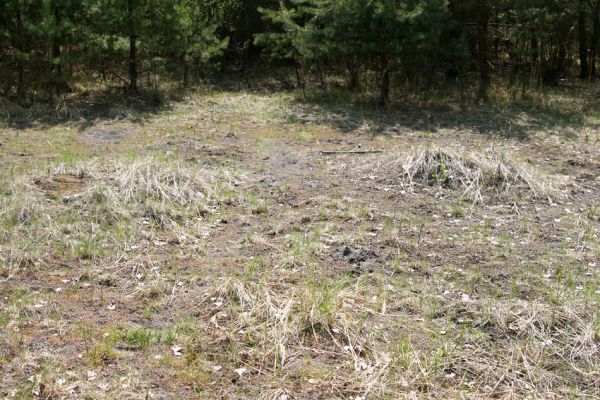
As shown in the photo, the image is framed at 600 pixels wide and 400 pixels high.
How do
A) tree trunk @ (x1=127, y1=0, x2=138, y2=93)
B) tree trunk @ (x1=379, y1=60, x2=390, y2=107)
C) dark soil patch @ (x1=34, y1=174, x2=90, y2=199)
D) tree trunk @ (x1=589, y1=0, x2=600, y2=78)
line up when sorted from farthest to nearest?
tree trunk @ (x1=589, y1=0, x2=600, y2=78)
tree trunk @ (x1=379, y1=60, x2=390, y2=107)
tree trunk @ (x1=127, y1=0, x2=138, y2=93)
dark soil patch @ (x1=34, y1=174, x2=90, y2=199)

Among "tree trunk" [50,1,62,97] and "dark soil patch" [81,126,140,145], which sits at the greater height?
"tree trunk" [50,1,62,97]

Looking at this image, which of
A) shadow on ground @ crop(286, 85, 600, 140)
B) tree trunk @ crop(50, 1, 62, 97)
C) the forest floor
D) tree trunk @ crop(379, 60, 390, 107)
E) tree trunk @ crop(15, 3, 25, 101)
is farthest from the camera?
tree trunk @ crop(379, 60, 390, 107)

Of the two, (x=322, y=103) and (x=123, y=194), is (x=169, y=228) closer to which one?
(x=123, y=194)

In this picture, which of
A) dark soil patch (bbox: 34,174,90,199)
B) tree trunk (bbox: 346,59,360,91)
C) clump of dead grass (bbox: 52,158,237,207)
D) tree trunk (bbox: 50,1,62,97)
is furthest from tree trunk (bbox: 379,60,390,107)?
dark soil patch (bbox: 34,174,90,199)

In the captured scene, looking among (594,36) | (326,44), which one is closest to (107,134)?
(326,44)

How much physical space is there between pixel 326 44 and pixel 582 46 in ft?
19.7

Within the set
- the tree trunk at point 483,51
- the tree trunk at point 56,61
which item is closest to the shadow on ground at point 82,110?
the tree trunk at point 56,61

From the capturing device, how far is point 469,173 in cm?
746

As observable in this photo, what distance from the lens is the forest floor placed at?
3990 mm

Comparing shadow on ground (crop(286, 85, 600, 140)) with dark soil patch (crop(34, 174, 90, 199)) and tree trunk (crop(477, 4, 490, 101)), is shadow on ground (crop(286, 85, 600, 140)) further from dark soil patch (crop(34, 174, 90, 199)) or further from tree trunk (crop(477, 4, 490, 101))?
dark soil patch (crop(34, 174, 90, 199))

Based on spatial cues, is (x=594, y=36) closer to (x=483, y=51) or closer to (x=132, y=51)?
(x=483, y=51)

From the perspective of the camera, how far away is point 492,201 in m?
7.01

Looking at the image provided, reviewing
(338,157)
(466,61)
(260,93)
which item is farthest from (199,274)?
(466,61)

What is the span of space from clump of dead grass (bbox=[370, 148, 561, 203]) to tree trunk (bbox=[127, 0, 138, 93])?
5686 mm
